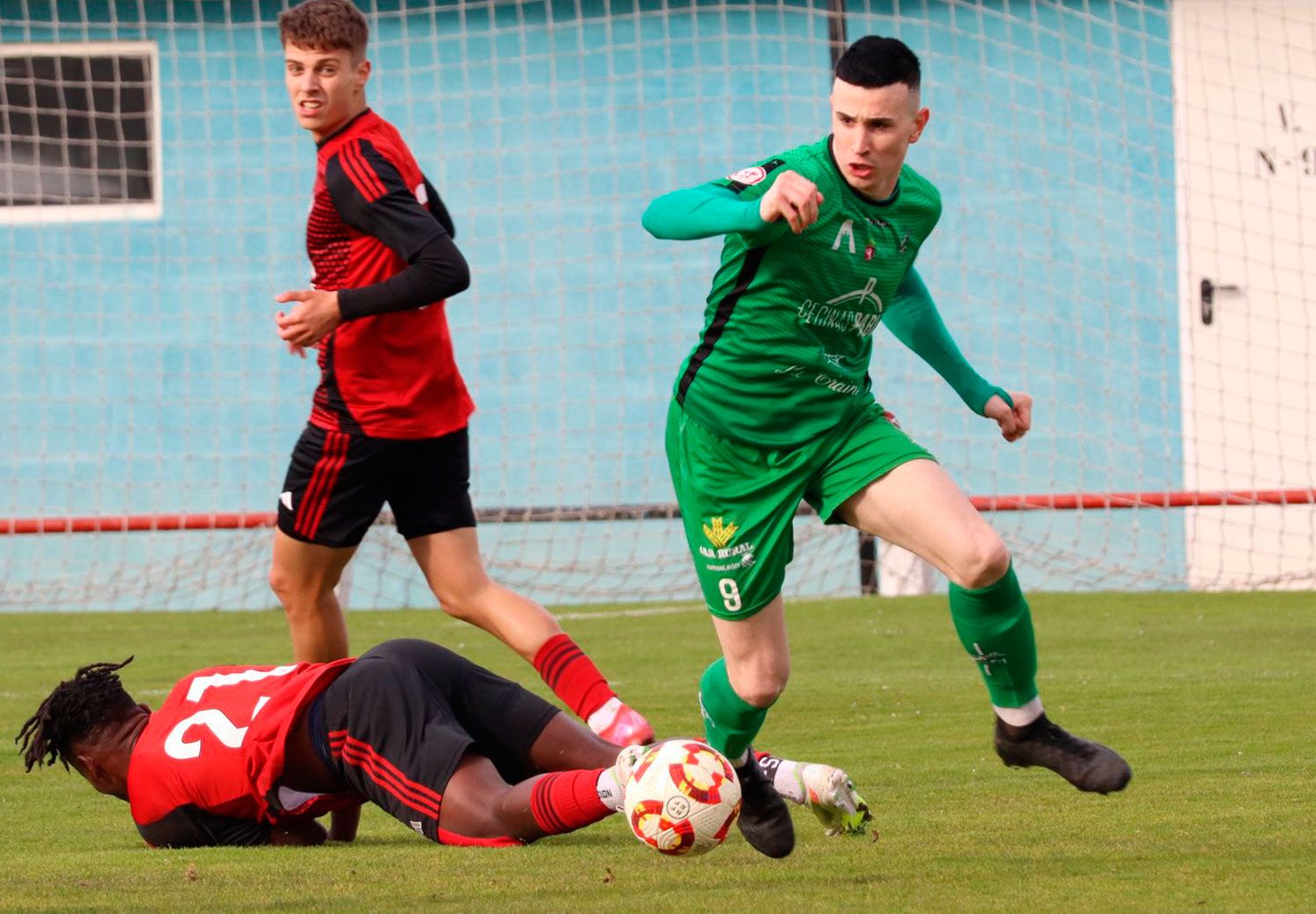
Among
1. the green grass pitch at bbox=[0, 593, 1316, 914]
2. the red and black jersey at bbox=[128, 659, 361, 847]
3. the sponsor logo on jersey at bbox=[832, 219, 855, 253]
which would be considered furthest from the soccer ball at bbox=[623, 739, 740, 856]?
the sponsor logo on jersey at bbox=[832, 219, 855, 253]

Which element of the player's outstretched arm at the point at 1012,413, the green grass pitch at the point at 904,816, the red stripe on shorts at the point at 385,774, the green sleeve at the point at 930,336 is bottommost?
the green grass pitch at the point at 904,816

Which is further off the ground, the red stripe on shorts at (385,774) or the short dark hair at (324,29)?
the short dark hair at (324,29)

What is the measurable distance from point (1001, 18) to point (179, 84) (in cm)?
500

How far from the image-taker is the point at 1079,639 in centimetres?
881

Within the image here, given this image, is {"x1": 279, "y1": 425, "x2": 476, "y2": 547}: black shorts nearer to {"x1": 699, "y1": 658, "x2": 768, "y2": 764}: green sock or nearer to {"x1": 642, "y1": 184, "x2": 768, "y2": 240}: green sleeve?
{"x1": 699, "y1": 658, "x2": 768, "y2": 764}: green sock

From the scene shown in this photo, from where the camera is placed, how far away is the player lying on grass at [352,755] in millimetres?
4441

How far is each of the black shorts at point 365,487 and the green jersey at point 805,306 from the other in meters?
1.35

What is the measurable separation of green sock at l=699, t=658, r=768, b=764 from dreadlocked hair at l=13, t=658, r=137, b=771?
141 centimetres

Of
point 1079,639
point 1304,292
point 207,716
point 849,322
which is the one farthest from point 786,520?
point 1304,292

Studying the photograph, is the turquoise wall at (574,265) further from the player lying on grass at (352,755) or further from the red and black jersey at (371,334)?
the player lying on grass at (352,755)

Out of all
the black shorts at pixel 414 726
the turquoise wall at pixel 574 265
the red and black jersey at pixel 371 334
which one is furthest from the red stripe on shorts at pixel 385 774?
the turquoise wall at pixel 574 265

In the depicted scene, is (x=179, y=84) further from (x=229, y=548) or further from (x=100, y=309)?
(x=229, y=548)

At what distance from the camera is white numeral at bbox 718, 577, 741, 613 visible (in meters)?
4.52

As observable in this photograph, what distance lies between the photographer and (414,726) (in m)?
4.50
